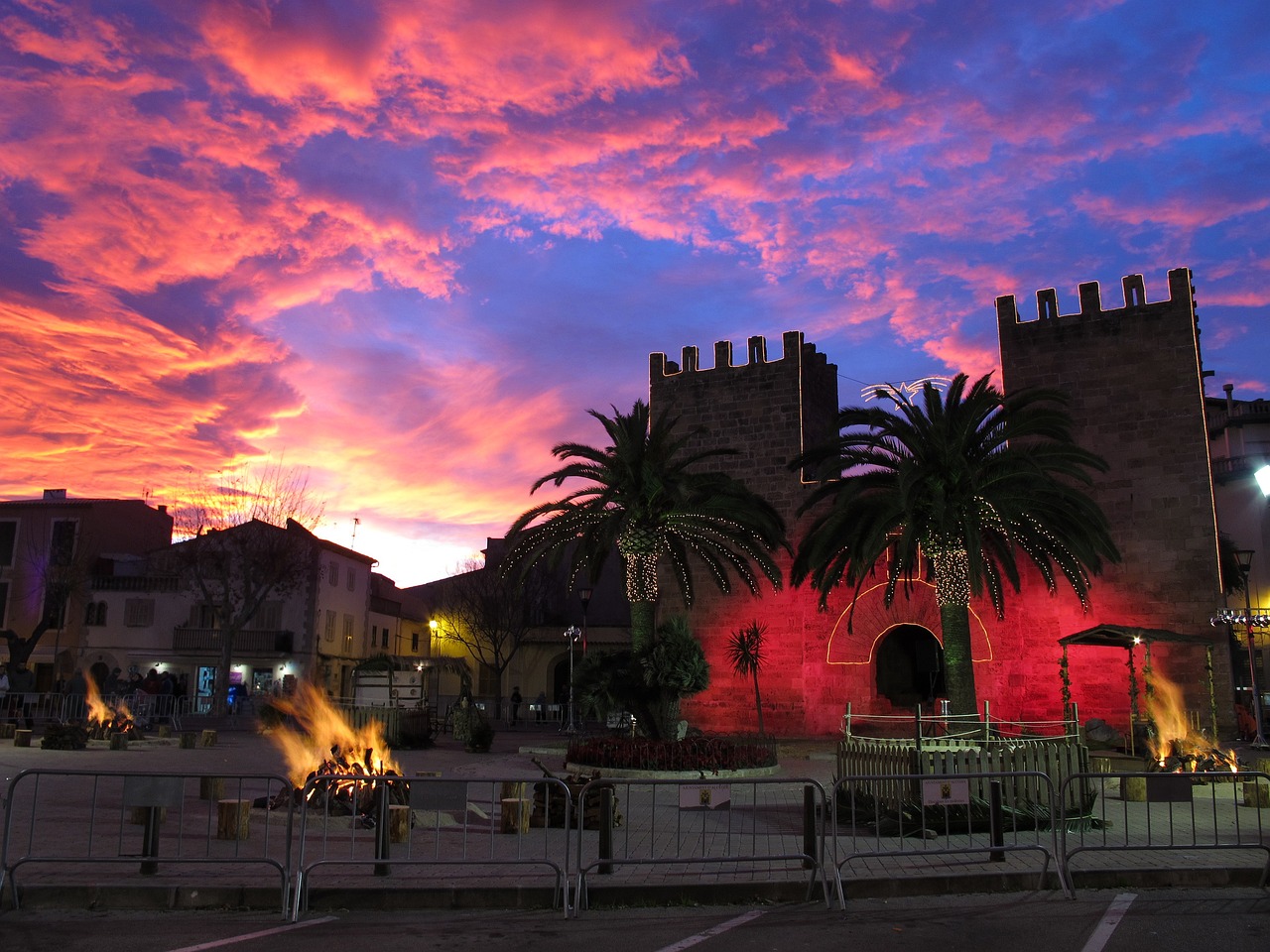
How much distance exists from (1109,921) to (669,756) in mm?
11110

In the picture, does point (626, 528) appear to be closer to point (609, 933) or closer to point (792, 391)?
point (792, 391)

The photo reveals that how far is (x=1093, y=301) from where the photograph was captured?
28125 mm

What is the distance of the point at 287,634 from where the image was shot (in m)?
45.8

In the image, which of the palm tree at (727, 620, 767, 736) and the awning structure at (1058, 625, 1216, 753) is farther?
the palm tree at (727, 620, 767, 736)

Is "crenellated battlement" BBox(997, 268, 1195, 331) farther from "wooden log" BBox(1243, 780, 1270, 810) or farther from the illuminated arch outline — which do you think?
"wooden log" BBox(1243, 780, 1270, 810)

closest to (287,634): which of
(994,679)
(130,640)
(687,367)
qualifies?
(130,640)

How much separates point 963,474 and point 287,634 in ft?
109

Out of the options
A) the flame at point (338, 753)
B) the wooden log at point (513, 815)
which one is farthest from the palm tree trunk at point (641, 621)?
the wooden log at point (513, 815)

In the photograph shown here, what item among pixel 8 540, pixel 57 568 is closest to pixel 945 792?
pixel 57 568

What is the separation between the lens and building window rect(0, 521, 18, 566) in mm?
47500

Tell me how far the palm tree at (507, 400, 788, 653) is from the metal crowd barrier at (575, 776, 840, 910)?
7919 millimetres

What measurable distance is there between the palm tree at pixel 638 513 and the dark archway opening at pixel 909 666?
11.2 meters

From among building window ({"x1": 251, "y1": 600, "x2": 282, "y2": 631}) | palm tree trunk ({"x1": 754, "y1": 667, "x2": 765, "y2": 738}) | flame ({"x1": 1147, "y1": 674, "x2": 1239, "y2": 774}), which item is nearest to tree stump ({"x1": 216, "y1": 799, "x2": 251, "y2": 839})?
flame ({"x1": 1147, "y1": 674, "x2": 1239, "y2": 774})

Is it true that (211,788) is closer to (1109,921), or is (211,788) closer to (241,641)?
(1109,921)
